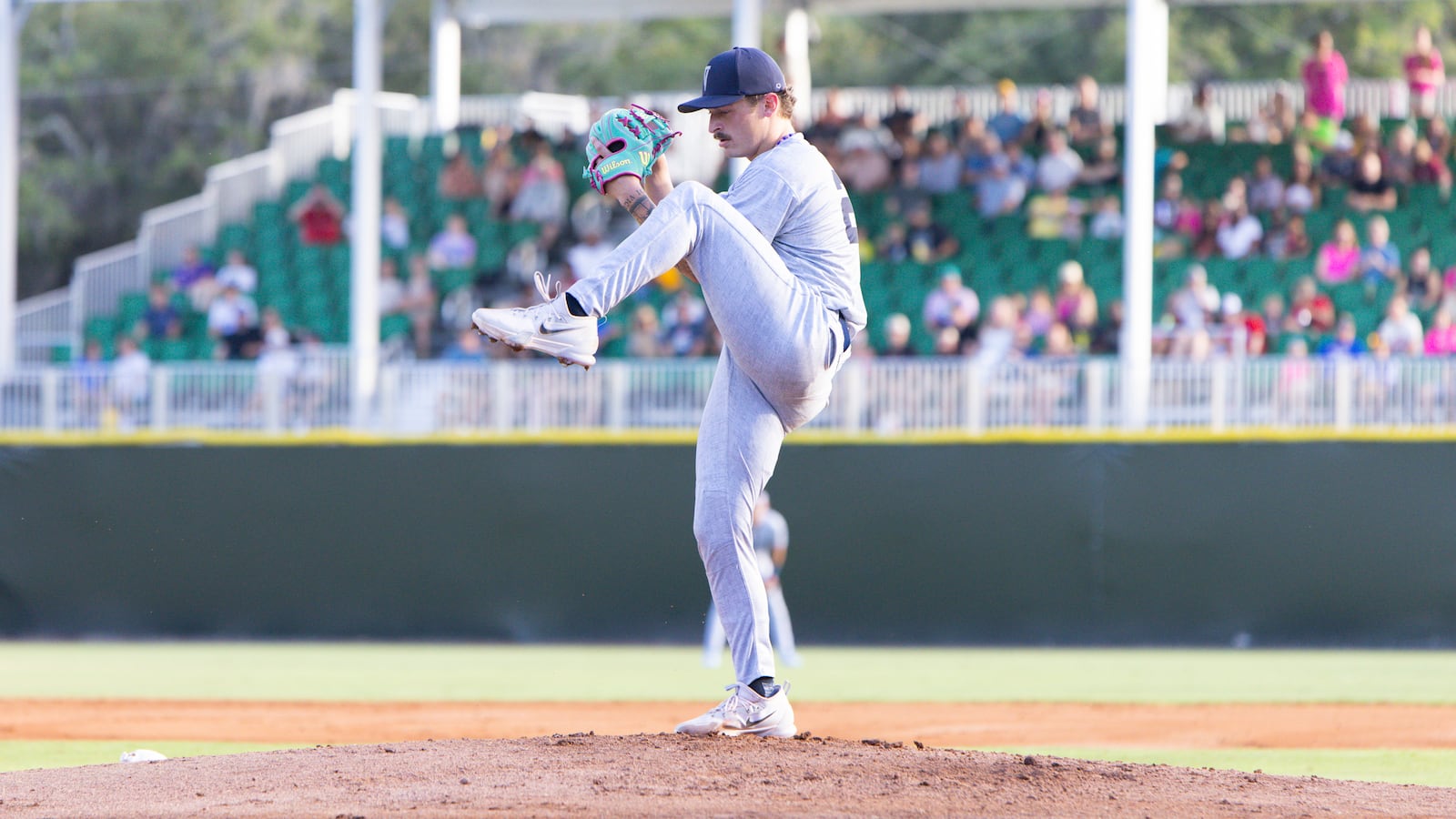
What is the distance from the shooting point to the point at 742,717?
5.63 m

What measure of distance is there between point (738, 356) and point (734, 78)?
2.83ft

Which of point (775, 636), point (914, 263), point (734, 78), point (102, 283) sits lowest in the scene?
point (775, 636)

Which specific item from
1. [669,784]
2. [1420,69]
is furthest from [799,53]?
[669,784]

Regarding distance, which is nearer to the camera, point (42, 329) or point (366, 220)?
point (366, 220)

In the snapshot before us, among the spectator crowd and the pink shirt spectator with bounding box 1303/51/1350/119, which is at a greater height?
the pink shirt spectator with bounding box 1303/51/1350/119

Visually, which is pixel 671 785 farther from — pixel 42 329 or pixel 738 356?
pixel 42 329

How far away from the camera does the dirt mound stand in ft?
15.7

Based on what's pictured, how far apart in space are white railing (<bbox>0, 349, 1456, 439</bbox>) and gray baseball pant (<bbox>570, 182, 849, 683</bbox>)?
9942mm

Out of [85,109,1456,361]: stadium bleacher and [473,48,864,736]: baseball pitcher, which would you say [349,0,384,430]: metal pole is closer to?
[85,109,1456,361]: stadium bleacher

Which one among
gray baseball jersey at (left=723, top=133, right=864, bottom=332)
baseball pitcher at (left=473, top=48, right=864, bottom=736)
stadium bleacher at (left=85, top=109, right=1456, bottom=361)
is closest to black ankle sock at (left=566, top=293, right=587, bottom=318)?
baseball pitcher at (left=473, top=48, right=864, bottom=736)

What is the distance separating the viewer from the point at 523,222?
65.4ft

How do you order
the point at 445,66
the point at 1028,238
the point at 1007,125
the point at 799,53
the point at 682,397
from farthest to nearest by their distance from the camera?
the point at 445,66 < the point at 799,53 < the point at 1007,125 < the point at 1028,238 < the point at 682,397

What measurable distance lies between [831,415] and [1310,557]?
4.33 m

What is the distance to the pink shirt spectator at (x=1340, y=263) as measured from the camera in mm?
17141
